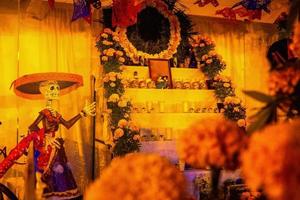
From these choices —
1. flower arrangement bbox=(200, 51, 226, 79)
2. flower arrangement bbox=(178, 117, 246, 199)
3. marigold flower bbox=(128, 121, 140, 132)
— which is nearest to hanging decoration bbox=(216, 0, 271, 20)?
flower arrangement bbox=(200, 51, 226, 79)

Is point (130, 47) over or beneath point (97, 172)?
over

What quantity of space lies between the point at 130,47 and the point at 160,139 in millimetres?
1180

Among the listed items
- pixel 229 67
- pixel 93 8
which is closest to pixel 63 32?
pixel 93 8

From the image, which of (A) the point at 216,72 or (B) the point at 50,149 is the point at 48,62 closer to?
(B) the point at 50,149

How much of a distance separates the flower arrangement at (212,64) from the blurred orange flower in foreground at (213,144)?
4371 mm

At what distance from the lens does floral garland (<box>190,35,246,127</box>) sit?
4883 mm

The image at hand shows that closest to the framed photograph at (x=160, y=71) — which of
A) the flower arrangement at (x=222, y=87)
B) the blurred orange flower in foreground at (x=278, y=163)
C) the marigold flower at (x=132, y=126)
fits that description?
the flower arrangement at (x=222, y=87)

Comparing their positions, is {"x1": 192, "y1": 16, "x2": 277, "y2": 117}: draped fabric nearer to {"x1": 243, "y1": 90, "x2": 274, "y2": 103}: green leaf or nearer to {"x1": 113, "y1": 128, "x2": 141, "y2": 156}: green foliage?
{"x1": 113, "y1": 128, "x2": 141, "y2": 156}: green foliage

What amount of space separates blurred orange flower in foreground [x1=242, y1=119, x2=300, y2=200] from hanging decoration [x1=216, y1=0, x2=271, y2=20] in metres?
4.61

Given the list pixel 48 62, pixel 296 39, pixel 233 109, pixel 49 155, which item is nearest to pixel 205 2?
pixel 233 109

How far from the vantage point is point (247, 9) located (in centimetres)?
495

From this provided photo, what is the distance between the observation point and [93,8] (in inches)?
191

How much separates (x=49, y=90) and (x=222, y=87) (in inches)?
84.3

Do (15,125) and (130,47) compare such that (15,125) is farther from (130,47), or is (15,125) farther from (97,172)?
(130,47)
